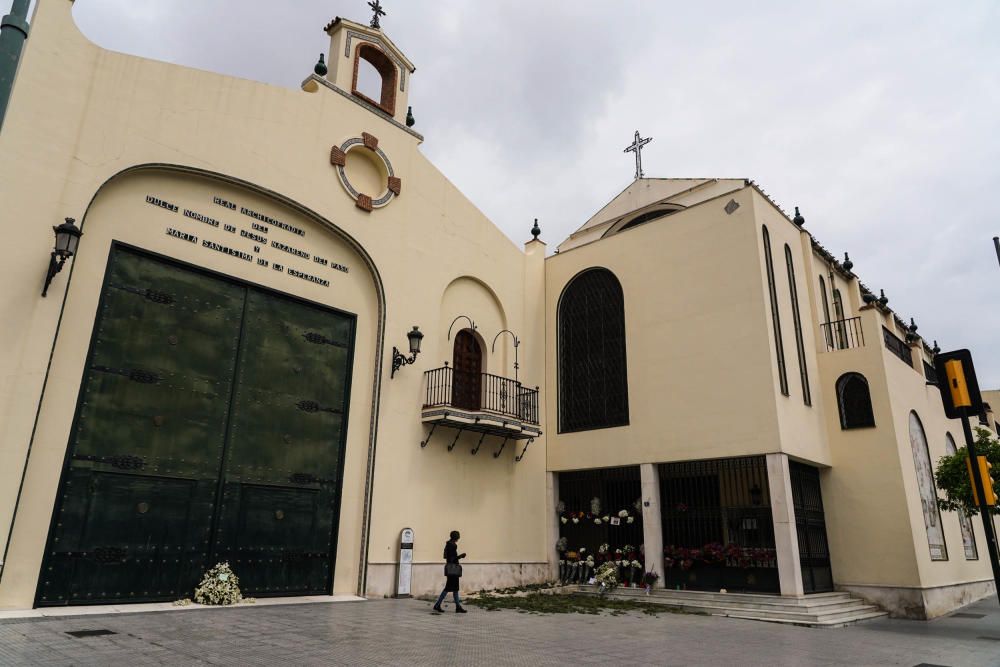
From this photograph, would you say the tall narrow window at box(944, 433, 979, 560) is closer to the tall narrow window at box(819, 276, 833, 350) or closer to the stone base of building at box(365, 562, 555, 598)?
the tall narrow window at box(819, 276, 833, 350)

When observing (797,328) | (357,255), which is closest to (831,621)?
(797,328)

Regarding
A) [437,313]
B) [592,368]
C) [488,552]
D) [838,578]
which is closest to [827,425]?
[838,578]

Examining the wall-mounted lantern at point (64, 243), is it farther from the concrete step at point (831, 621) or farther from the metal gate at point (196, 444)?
the concrete step at point (831, 621)

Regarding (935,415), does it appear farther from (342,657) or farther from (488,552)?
(342,657)

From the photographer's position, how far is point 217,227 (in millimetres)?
11672

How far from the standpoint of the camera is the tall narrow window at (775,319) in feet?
46.5

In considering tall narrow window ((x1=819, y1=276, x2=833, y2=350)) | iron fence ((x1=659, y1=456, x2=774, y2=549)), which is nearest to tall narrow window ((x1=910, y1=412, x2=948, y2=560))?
tall narrow window ((x1=819, y1=276, x2=833, y2=350))

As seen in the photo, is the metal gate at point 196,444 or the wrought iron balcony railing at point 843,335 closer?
the metal gate at point 196,444

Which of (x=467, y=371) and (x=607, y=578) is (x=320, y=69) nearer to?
(x=467, y=371)

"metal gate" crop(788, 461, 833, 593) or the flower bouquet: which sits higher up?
"metal gate" crop(788, 461, 833, 593)

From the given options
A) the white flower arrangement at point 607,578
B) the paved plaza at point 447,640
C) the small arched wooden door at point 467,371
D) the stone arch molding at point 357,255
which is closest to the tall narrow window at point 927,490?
the paved plaza at point 447,640

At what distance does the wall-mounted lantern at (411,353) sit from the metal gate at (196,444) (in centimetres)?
101

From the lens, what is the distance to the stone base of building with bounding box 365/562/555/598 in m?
12.5

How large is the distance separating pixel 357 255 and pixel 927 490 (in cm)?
1488
